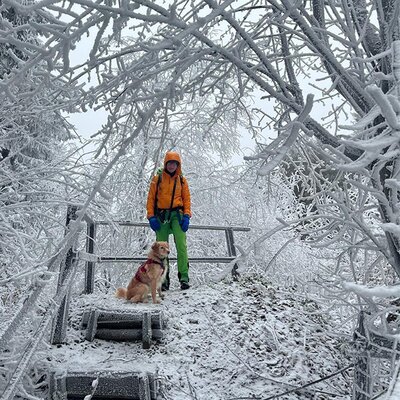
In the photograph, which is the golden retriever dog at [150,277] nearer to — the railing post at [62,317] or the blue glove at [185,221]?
the blue glove at [185,221]

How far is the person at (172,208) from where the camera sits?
23.8 feet

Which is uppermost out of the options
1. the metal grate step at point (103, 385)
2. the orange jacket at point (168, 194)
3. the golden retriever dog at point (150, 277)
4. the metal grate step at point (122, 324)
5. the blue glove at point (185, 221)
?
the orange jacket at point (168, 194)

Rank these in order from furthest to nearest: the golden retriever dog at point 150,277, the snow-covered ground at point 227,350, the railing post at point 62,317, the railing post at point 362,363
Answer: the golden retriever dog at point 150,277 < the railing post at point 62,317 < the snow-covered ground at point 227,350 < the railing post at point 362,363

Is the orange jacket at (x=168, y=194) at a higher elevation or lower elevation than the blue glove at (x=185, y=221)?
higher

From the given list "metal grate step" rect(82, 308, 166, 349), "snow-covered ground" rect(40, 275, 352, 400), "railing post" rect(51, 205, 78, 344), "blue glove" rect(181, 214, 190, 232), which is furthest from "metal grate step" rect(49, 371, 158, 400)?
"blue glove" rect(181, 214, 190, 232)

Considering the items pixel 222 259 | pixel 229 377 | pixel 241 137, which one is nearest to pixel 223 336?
pixel 229 377

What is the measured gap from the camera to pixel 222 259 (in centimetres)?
793

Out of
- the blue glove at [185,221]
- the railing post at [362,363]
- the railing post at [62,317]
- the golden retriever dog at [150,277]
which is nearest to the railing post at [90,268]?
the golden retriever dog at [150,277]

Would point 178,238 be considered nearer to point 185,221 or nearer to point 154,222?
point 185,221

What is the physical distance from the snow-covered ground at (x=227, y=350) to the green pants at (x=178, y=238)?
1.26 ft

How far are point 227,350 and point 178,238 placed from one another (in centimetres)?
206

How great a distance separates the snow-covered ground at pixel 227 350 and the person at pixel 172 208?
2.06 feet

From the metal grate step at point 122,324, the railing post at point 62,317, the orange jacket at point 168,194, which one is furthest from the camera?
the orange jacket at point 168,194

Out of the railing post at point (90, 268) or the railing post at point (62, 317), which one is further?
the railing post at point (90, 268)
